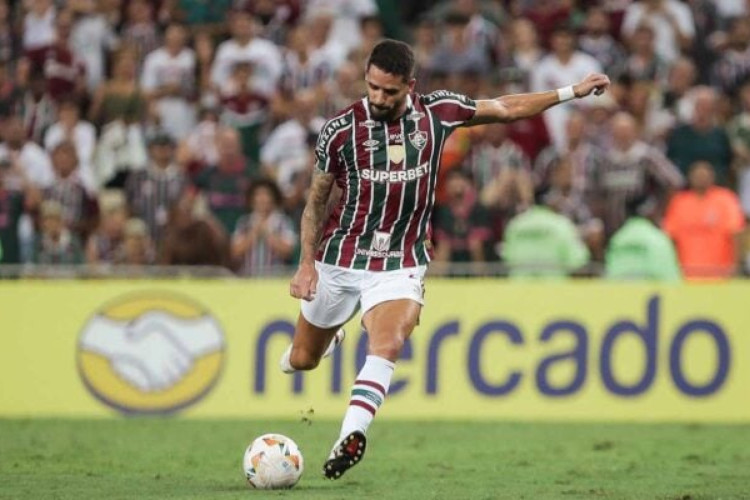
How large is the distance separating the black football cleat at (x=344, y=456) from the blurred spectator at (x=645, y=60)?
433 inches

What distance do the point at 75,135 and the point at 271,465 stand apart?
1002 centimetres

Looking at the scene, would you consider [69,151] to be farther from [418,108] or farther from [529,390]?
[418,108]

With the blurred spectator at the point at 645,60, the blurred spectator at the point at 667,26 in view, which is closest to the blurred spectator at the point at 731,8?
the blurred spectator at the point at 667,26

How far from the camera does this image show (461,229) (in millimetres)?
17000

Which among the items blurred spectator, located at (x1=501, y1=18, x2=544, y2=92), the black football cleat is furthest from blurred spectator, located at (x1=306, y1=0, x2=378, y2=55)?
the black football cleat

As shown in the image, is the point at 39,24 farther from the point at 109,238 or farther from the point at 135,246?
the point at 135,246

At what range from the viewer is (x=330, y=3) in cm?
2058

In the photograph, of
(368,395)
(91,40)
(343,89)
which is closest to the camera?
(368,395)

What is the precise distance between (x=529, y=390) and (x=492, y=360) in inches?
17.1

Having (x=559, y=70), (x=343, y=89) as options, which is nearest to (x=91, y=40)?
(x=343, y=89)

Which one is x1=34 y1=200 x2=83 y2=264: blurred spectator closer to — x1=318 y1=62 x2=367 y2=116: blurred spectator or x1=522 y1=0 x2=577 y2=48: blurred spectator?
x1=318 y1=62 x2=367 y2=116: blurred spectator

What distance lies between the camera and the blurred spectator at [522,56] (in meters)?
19.4

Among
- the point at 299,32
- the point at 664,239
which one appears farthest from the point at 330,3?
the point at 664,239

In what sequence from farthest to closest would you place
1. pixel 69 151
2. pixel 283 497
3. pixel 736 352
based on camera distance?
pixel 69 151 → pixel 736 352 → pixel 283 497
